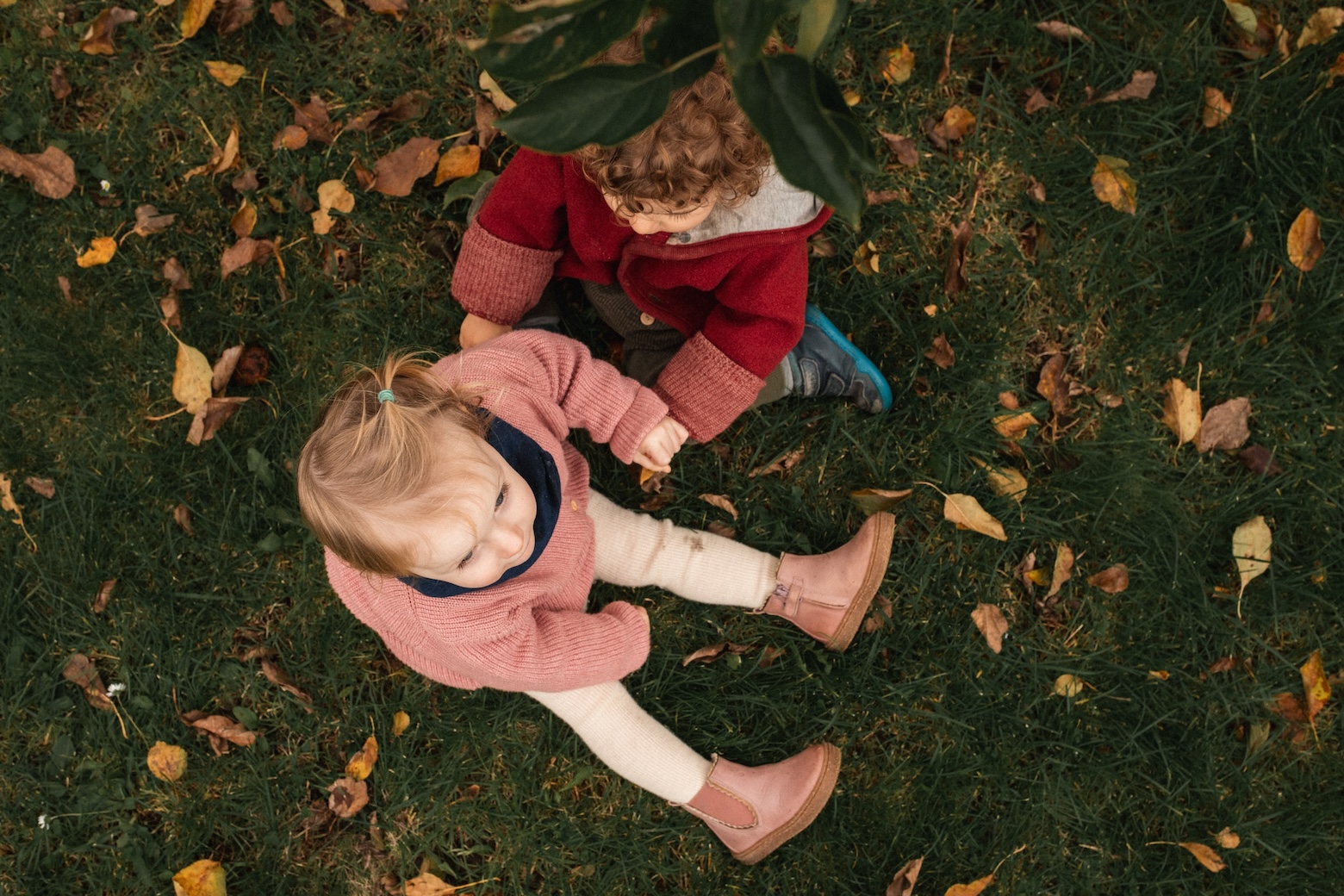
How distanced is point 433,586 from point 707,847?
3.86ft


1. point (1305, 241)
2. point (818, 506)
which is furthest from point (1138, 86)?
point (818, 506)

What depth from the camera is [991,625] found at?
8.18 ft

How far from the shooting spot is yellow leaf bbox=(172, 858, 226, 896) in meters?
2.48

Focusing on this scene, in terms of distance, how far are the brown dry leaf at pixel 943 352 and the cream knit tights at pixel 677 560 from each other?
72 cm

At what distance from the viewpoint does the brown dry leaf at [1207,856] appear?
2.41m

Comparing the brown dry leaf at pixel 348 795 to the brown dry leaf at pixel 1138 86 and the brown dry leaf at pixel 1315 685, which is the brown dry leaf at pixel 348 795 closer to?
the brown dry leaf at pixel 1315 685

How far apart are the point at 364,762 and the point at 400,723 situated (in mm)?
138

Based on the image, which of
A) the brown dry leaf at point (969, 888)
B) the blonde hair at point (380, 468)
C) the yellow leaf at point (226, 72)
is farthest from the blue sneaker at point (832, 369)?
the yellow leaf at point (226, 72)

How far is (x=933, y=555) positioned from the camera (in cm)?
251

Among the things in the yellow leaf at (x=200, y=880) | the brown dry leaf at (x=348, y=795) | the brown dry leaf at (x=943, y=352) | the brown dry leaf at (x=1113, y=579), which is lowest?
the yellow leaf at (x=200, y=880)

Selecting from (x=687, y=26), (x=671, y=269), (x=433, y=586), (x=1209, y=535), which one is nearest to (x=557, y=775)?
(x=433, y=586)

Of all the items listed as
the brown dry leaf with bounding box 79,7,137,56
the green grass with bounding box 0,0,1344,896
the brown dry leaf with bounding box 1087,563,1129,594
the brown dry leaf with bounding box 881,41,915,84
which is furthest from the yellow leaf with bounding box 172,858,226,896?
the brown dry leaf with bounding box 881,41,915,84

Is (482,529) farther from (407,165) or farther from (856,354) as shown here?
(407,165)

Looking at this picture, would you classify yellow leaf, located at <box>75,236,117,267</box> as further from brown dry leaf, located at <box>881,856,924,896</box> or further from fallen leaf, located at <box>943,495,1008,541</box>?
brown dry leaf, located at <box>881,856,924,896</box>
